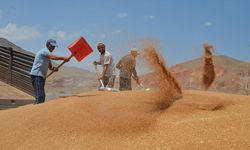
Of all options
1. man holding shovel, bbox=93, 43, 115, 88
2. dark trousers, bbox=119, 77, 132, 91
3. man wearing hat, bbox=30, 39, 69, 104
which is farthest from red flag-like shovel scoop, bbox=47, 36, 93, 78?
dark trousers, bbox=119, 77, 132, 91

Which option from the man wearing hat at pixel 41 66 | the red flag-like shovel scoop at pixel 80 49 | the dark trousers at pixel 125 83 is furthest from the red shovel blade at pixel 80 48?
the dark trousers at pixel 125 83

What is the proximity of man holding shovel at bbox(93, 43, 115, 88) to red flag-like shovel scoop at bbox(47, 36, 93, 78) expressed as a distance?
0.62 m

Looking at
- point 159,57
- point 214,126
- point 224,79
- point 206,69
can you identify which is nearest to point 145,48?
point 159,57

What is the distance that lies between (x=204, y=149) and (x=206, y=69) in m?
5.60

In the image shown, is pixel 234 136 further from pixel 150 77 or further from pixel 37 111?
pixel 37 111

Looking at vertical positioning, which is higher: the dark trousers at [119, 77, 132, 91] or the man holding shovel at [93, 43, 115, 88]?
the man holding shovel at [93, 43, 115, 88]

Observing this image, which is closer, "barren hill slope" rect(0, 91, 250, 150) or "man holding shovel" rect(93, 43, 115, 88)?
"barren hill slope" rect(0, 91, 250, 150)

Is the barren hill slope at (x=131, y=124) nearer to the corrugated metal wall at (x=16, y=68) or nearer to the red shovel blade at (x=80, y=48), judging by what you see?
the red shovel blade at (x=80, y=48)

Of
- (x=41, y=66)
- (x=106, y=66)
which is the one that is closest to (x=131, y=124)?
(x=41, y=66)

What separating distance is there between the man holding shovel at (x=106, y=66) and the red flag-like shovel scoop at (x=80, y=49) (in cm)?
62

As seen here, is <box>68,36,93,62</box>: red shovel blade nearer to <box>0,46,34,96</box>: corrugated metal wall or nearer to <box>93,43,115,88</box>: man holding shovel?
<box>93,43,115,88</box>: man holding shovel

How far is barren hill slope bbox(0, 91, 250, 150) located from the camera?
4.02m

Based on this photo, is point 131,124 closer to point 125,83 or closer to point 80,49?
point 80,49

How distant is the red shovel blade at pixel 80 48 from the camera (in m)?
6.81
